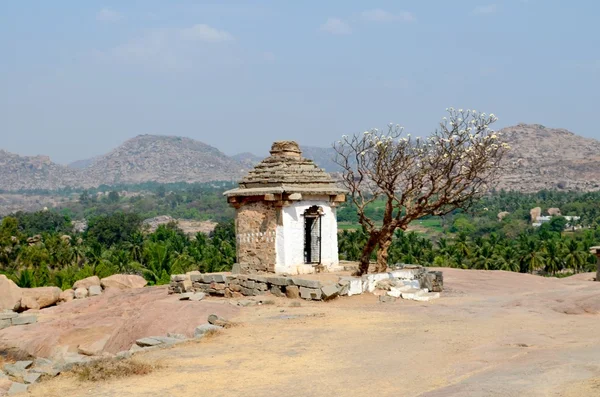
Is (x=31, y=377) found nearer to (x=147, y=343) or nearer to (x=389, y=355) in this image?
(x=147, y=343)

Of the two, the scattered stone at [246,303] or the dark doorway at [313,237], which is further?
the dark doorway at [313,237]

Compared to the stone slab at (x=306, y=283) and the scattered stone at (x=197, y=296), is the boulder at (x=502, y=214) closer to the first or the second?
the stone slab at (x=306, y=283)

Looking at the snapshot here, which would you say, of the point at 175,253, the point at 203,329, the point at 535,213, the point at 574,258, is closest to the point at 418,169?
the point at 203,329

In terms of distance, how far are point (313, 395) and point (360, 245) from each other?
42922 millimetres

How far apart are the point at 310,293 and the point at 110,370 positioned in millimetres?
8722

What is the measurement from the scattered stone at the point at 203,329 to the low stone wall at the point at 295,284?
4707 millimetres

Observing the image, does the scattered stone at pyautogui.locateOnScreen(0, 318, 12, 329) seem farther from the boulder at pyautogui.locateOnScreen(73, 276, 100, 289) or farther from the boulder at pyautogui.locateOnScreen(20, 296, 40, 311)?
the boulder at pyautogui.locateOnScreen(73, 276, 100, 289)

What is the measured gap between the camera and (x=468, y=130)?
22.5 meters

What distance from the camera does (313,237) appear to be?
23141mm

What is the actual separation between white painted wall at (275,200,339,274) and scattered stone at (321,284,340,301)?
9.48ft

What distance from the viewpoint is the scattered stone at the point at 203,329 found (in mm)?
14492

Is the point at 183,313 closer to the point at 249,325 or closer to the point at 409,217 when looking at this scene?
Answer: the point at 249,325

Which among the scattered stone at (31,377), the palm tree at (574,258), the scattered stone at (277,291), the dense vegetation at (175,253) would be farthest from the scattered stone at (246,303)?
the palm tree at (574,258)

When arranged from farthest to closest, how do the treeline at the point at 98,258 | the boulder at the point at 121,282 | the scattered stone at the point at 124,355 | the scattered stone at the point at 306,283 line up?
the treeline at the point at 98,258
the boulder at the point at 121,282
the scattered stone at the point at 306,283
the scattered stone at the point at 124,355
